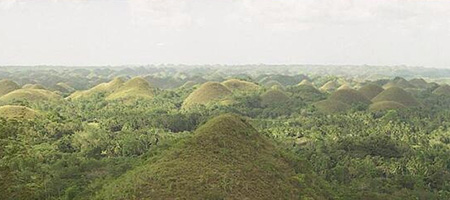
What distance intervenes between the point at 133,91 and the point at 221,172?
56.2 metres

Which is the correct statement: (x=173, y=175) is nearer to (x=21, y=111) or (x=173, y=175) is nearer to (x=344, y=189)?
(x=344, y=189)

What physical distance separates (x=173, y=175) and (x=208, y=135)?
4755mm

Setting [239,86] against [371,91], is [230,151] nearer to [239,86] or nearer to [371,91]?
[371,91]

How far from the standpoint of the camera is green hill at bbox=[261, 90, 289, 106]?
233 feet

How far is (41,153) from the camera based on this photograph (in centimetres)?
3422

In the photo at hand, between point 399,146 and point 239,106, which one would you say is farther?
point 239,106

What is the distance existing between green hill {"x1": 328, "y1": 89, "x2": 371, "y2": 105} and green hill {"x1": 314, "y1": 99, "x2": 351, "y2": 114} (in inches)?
138

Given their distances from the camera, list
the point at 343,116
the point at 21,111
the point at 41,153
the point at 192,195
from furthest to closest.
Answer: the point at 343,116 < the point at 21,111 < the point at 41,153 < the point at 192,195

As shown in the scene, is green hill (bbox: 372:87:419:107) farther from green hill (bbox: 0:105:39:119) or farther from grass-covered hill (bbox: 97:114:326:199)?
green hill (bbox: 0:105:39:119)

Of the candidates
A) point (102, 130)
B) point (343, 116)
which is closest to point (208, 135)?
point (102, 130)

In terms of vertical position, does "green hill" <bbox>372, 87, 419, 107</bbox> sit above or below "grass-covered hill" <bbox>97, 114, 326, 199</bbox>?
below

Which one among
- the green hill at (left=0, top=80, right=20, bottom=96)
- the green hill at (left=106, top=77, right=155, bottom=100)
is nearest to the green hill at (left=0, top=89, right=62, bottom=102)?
the green hill at (left=0, top=80, right=20, bottom=96)

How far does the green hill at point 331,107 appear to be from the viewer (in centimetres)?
6362

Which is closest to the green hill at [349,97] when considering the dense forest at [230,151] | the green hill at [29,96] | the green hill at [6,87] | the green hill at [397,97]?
the dense forest at [230,151]
